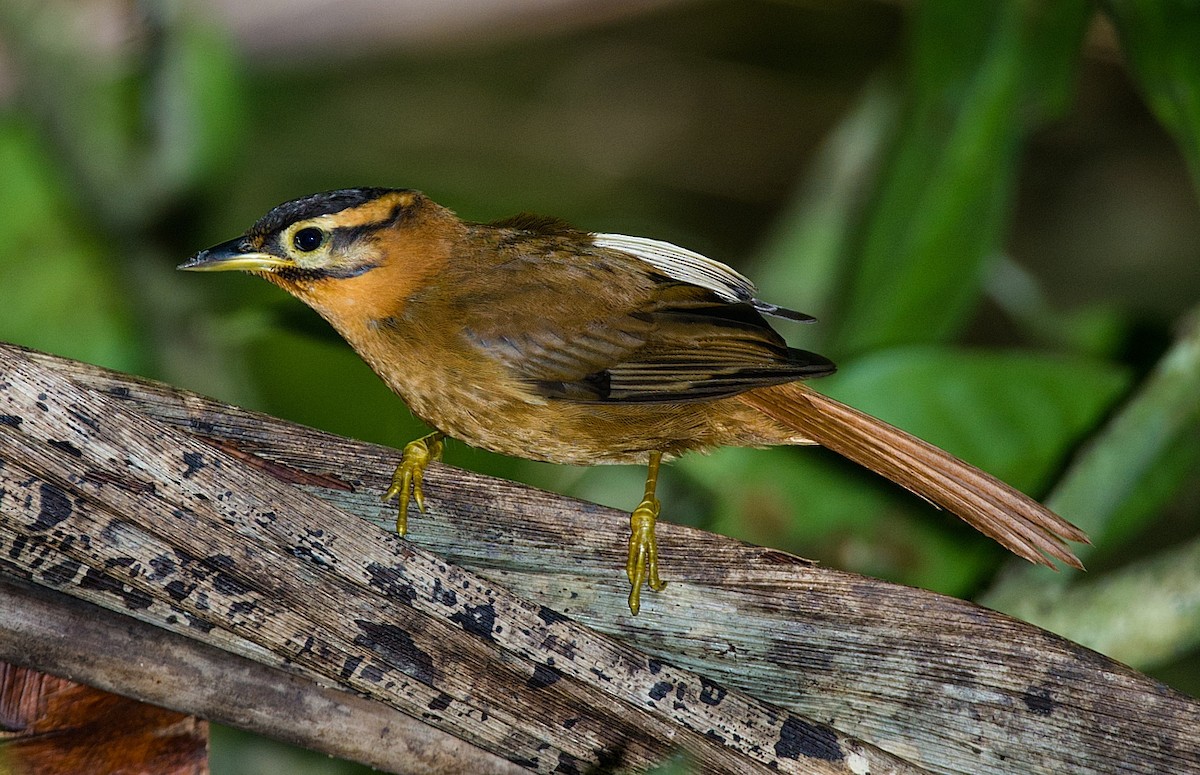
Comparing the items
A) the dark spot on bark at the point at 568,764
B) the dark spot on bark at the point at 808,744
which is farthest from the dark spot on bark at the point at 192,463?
the dark spot on bark at the point at 808,744

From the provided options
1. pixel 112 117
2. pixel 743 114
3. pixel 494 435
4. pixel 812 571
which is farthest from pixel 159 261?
pixel 743 114

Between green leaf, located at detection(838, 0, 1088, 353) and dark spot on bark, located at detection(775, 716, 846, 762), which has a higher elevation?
green leaf, located at detection(838, 0, 1088, 353)

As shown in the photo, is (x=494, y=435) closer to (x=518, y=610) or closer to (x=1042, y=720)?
(x=518, y=610)

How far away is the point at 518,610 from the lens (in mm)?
1316

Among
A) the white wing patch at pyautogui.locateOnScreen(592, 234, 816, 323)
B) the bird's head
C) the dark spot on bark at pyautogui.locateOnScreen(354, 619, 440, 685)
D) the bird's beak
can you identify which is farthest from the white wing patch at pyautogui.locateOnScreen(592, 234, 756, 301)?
the dark spot on bark at pyautogui.locateOnScreen(354, 619, 440, 685)

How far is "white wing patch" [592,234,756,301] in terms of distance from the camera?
7.39ft

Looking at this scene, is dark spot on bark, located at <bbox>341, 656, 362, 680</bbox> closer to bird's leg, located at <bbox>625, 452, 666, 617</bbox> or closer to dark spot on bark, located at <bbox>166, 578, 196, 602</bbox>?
dark spot on bark, located at <bbox>166, 578, 196, 602</bbox>

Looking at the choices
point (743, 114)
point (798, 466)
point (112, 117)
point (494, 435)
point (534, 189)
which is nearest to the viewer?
point (494, 435)

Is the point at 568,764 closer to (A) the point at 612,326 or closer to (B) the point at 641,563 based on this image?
(B) the point at 641,563

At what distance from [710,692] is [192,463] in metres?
0.59

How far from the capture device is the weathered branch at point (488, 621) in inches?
47.2

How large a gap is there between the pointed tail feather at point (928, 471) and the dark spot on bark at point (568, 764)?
0.73 metres

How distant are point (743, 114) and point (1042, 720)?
165 inches

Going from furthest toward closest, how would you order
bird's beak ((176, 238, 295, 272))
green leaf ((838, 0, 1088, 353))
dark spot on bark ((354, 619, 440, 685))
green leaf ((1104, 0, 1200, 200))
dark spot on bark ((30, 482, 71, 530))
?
1. green leaf ((838, 0, 1088, 353))
2. green leaf ((1104, 0, 1200, 200))
3. bird's beak ((176, 238, 295, 272))
4. dark spot on bark ((354, 619, 440, 685))
5. dark spot on bark ((30, 482, 71, 530))
